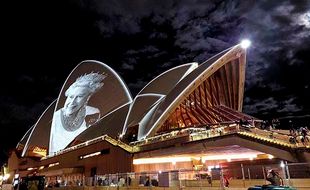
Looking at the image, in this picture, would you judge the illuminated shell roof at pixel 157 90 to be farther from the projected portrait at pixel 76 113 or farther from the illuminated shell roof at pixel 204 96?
the projected portrait at pixel 76 113

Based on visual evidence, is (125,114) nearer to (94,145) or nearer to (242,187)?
(94,145)

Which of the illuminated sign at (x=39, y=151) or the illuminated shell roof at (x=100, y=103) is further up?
the illuminated shell roof at (x=100, y=103)

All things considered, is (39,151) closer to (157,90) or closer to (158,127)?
(157,90)

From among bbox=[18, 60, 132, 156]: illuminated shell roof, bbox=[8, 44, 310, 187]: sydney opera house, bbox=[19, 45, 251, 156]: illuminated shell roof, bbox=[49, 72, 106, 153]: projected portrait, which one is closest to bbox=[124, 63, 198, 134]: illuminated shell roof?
bbox=[19, 45, 251, 156]: illuminated shell roof

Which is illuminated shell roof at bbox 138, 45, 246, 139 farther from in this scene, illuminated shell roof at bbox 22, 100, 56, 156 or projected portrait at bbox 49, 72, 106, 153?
illuminated shell roof at bbox 22, 100, 56, 156

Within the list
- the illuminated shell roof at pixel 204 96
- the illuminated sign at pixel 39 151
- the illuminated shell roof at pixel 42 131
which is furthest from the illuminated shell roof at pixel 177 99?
the illuminated shell roof at pixel 42 131

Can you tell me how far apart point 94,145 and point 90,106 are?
21.0m

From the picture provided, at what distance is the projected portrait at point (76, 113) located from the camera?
5194 cm

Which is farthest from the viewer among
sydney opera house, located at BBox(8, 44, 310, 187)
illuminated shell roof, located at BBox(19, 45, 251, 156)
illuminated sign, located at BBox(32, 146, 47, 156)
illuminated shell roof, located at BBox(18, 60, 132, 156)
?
illuminated sign, located at BBox(32, 146, 47, 156)

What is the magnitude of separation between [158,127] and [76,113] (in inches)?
1093

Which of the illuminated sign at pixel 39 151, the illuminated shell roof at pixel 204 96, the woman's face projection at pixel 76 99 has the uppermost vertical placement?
the woman's face projection at pixel 76 99

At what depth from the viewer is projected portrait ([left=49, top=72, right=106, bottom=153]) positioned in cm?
5194

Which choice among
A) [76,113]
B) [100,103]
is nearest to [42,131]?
[76,113]

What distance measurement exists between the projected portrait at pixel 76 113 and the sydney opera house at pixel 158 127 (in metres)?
0.19
